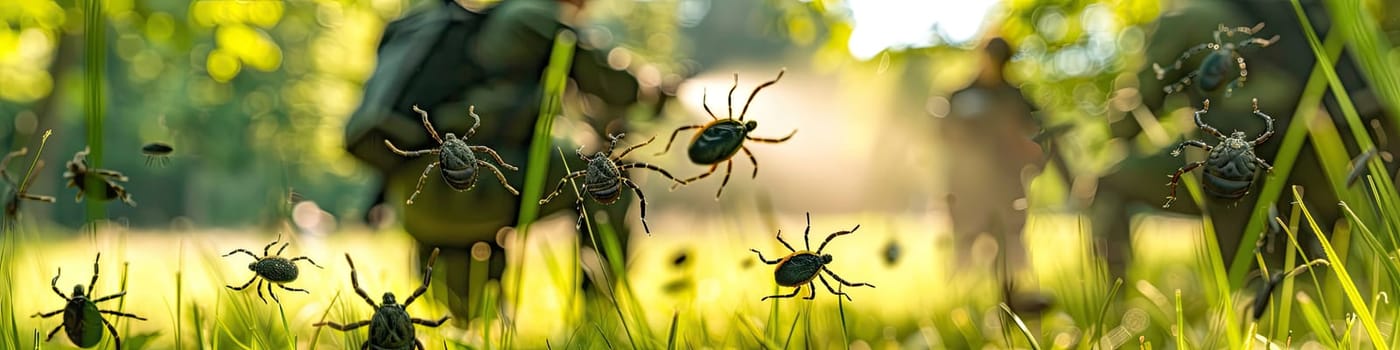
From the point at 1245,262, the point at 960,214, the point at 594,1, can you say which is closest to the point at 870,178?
the point at 960,214

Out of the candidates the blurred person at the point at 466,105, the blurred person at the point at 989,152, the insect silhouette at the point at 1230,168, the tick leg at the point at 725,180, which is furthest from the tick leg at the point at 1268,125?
the blurred person at the point at 989,152

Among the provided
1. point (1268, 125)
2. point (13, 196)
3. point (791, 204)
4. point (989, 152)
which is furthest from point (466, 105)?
point (791, 204)

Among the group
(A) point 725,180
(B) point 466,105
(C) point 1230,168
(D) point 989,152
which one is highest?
(B) point 466,105

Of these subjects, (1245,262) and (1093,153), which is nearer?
(1245,262)

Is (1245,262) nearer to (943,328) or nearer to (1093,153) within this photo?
(943,328)

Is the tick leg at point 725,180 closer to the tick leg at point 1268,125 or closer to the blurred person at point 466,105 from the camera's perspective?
Answer: the tick leg at point 1268,125

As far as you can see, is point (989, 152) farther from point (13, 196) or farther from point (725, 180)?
point (13, 196)
